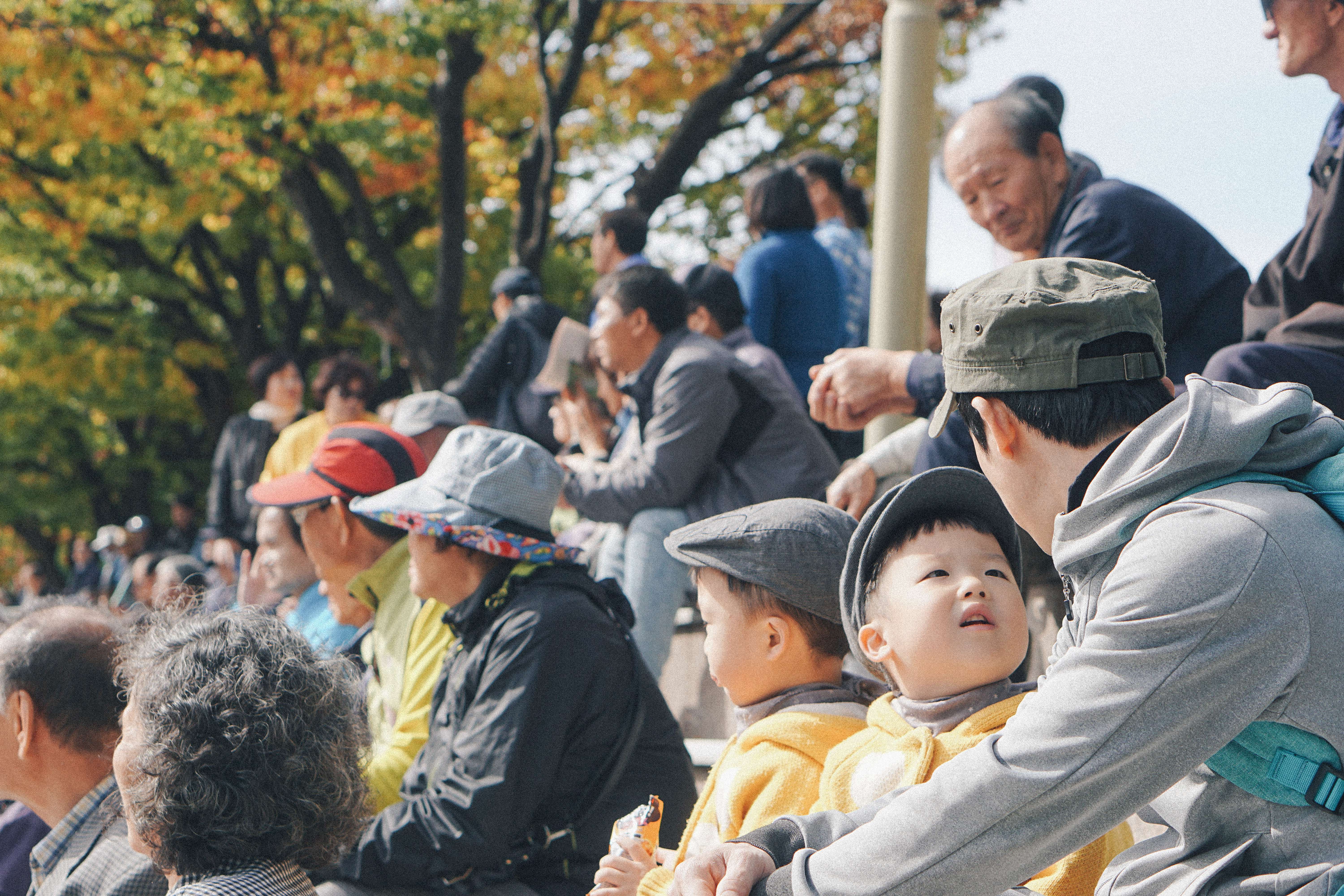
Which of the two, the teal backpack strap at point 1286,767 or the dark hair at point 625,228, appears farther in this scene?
the dark hair at point 625,228

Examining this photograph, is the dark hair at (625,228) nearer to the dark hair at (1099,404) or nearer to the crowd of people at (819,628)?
the crowd of people at (819,628)

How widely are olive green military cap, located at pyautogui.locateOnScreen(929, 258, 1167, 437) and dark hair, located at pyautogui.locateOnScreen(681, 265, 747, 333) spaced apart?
4.01 metres

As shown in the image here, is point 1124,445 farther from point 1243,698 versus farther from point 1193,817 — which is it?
point 1193,817

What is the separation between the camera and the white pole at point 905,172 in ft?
13.1

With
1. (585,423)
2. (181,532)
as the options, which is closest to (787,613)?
(585,423)

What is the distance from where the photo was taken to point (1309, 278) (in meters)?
3.02

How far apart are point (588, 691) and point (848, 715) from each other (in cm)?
83

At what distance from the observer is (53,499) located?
1980 cm

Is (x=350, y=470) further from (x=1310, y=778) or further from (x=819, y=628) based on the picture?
(x=1310, y=778)

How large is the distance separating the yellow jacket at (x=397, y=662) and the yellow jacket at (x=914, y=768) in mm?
1405

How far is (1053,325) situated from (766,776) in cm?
112

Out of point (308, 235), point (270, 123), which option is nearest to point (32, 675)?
point (270, 123)

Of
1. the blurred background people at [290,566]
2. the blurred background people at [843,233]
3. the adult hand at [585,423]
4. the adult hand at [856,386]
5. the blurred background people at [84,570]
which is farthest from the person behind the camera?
the blurred background people at [84,570]

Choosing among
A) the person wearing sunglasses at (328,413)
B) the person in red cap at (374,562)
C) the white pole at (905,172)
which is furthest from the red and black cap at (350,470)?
the person wearing sunglasses at (328,413)
